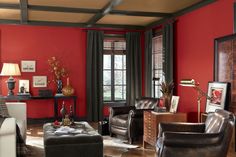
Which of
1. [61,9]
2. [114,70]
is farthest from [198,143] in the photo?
[114,70]

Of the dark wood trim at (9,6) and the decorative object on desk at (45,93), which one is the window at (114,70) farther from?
the dark wood trim at (9,6)

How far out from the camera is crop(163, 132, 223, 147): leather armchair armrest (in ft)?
10.9

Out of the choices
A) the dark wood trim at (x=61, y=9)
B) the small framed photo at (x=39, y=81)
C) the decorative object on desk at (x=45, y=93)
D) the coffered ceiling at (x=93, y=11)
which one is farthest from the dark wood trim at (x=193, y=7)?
the small framed photo at (x=39, y=81)

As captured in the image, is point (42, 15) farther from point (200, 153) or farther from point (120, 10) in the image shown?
point (200, 153)

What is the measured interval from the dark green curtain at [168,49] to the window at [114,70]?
176 centimetres

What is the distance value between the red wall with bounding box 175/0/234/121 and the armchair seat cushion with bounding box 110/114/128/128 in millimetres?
1370

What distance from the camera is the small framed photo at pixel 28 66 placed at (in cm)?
770

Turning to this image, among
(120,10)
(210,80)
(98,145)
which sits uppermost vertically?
(120,10)

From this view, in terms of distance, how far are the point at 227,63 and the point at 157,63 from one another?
2.88 meters

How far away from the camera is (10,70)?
23.5 ft

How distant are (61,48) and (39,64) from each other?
2.30 feet

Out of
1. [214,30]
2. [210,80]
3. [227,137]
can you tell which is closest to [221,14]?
[214,30]

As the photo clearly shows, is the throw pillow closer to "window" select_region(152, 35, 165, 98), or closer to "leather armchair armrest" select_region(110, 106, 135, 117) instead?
"leather armchair armrest" select_region(110, 106, 135, 117)

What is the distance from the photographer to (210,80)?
557 cm
